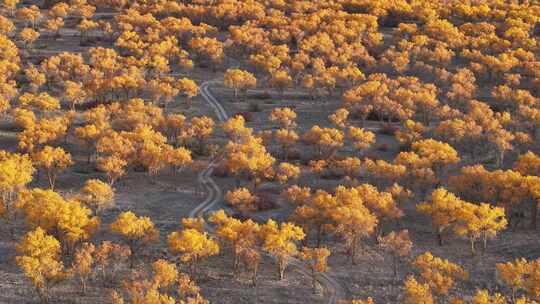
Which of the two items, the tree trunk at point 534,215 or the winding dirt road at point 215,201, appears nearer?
the winding dirt road at point 215,201

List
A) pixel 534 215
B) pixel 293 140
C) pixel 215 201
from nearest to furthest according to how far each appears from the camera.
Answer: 1. pixel 534 215
2. pixel 215 201
3. pixel 293 140

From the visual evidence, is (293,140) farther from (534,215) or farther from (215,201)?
(534,215)

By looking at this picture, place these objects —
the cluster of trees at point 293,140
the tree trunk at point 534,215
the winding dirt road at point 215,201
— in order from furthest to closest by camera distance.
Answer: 1. the tree trunk at point 534,215
2. the cluster of trees at point 293,140
3. the winding dirt road at point 215,201

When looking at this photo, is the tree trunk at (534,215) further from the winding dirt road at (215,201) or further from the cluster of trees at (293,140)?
the winding dirt road at (215,201)

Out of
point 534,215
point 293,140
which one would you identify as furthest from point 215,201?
point 534,215

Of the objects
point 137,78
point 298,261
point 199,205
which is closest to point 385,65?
point 137,78

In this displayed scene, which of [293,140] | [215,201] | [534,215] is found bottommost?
[215,201]

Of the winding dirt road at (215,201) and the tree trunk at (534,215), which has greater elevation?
the tree trunk at (534,215)

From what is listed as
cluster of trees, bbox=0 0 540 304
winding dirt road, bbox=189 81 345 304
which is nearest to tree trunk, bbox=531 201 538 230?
cluster of trees, bbox=0 0 540 304

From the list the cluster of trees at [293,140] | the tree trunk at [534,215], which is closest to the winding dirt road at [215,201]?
the cluster of trees at [293,140]
